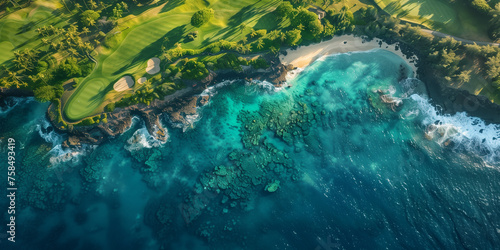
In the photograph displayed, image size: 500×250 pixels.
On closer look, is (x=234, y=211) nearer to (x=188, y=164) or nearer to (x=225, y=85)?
(x=188, y=164)

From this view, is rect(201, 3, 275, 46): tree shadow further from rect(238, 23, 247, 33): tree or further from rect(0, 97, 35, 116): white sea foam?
rect(0, 97, 35, 116): white sea foam

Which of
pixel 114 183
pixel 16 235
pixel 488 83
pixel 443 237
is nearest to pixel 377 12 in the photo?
pixel 488 83

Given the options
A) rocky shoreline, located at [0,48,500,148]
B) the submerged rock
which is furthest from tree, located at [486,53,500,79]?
the submerged rock

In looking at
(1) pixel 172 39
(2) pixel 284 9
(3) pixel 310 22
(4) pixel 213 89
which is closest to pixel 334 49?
(3) pixel 310 22

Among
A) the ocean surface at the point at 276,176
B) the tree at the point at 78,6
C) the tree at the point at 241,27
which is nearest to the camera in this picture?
the ocean surface at the point at 276,176

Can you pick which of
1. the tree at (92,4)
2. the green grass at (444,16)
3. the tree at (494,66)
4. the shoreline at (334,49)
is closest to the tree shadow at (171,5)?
the tree at (92,4)

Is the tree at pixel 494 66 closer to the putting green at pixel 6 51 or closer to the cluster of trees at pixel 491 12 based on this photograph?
the cluster of trees at pixel 491 12
